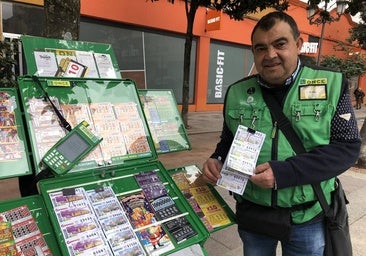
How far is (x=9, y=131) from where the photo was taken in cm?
175

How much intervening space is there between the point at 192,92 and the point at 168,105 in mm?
11971

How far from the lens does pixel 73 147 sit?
5.89ft

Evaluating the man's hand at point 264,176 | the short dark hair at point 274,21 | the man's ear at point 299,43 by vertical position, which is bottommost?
the man's hand at point 264,176

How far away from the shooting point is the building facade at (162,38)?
33.1 ft

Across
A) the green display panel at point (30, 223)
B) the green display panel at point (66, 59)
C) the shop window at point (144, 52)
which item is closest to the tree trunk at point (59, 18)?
the green display panel at point (66, 59)

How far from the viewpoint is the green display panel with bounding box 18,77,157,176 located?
5.90ft

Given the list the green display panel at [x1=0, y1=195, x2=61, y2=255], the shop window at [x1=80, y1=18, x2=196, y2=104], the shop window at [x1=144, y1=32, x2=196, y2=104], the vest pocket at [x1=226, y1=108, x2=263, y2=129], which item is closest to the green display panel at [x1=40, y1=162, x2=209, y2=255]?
the green display panel at [x1=0, y1=195, x2=61, y2=255]

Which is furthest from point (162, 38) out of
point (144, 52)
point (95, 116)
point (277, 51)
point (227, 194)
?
point (277, 51)

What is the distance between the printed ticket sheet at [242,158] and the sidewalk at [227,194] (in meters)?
1.82

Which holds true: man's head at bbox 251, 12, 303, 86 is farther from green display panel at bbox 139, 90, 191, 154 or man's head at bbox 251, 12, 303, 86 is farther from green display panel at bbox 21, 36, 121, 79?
green display panel at bbox 21, 36, 121, 79

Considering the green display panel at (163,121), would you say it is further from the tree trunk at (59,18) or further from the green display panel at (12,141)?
the tree trunk at (59,18)

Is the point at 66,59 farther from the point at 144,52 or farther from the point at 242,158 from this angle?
the point at 144,52

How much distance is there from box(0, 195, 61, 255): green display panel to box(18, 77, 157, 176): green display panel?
0.20m

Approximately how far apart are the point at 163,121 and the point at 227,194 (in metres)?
2.82
